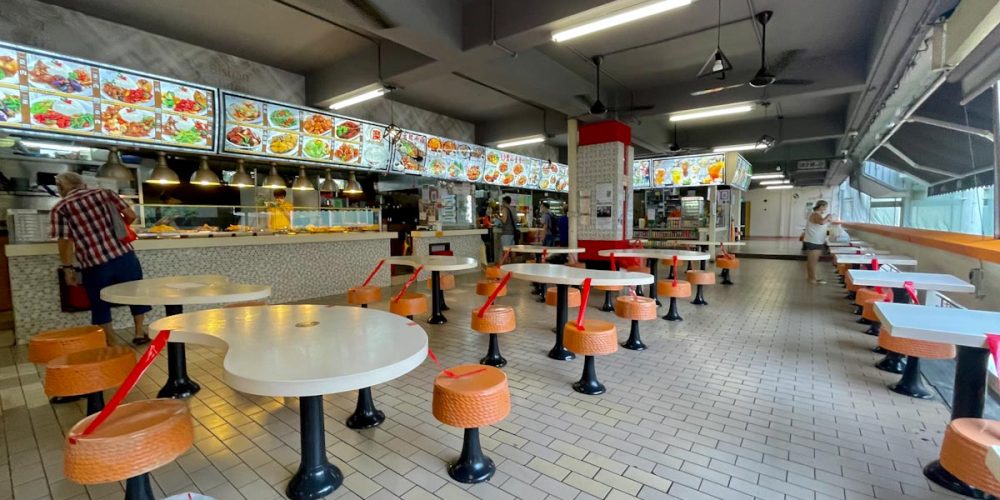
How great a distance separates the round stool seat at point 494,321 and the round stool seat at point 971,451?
101 inches

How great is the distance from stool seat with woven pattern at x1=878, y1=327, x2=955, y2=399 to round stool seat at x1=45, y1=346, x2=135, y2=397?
16.2ft

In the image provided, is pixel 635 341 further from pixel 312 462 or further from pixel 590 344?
pixel 312 462

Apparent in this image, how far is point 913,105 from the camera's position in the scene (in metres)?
5.16

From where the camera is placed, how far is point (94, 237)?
3.52 metres

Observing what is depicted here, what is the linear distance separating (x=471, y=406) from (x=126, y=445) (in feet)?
4.34

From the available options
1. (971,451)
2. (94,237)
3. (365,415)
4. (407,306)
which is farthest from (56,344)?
(971,451)

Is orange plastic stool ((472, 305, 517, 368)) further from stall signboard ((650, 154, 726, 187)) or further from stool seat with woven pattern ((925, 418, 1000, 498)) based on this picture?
stall signboard ((650, 154, 726, 187))

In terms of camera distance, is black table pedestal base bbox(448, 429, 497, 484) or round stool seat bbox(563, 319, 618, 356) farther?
round stool seat bbox(563, 319, 618, 356)

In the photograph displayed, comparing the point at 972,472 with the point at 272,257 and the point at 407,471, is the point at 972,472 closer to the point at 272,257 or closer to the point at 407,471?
the point at 407,471

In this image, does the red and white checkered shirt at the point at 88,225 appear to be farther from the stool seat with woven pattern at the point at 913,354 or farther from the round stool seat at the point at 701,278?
the round stool seat at the point at 701,278

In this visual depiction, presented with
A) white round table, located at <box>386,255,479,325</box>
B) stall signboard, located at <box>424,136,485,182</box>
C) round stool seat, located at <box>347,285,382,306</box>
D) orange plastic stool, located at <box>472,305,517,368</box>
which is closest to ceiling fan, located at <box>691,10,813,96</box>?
white round table, located at <box>386,255,479,325</box>

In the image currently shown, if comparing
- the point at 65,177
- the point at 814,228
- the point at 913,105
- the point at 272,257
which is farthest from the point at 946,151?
the point at 65,177

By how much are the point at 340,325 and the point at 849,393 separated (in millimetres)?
3822

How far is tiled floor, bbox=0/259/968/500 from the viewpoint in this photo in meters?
2.09
